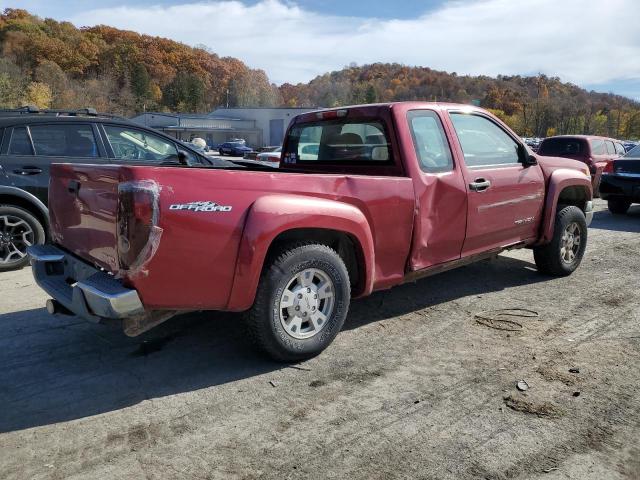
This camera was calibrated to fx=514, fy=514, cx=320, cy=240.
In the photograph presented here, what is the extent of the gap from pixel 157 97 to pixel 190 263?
124656 millimetres

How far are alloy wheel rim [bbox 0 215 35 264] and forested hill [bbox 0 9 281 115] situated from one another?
77.2m

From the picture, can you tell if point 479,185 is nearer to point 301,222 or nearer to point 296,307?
point 301,222

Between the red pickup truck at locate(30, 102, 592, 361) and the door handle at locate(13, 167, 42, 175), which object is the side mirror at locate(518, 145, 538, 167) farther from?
the door handle at locate(13, 167, 42, 175)

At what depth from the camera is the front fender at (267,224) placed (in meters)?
3.14

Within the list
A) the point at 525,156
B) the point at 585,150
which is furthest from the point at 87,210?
the point at 585,150

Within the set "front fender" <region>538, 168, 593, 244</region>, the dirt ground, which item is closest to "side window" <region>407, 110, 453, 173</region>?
the dirt ground

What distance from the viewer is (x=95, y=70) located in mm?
109562

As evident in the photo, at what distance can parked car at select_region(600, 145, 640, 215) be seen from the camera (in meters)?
10.7

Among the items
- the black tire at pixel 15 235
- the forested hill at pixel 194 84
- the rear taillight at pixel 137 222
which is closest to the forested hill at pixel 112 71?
the forested hill at pixel 194 84

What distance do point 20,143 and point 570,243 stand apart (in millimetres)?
6508

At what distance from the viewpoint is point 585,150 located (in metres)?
13.4

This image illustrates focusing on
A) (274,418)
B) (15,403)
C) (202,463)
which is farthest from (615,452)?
(15,403)

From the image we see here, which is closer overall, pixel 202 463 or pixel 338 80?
pixel 202 463

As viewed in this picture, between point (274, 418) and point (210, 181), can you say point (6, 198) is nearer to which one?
point (210, 181)
